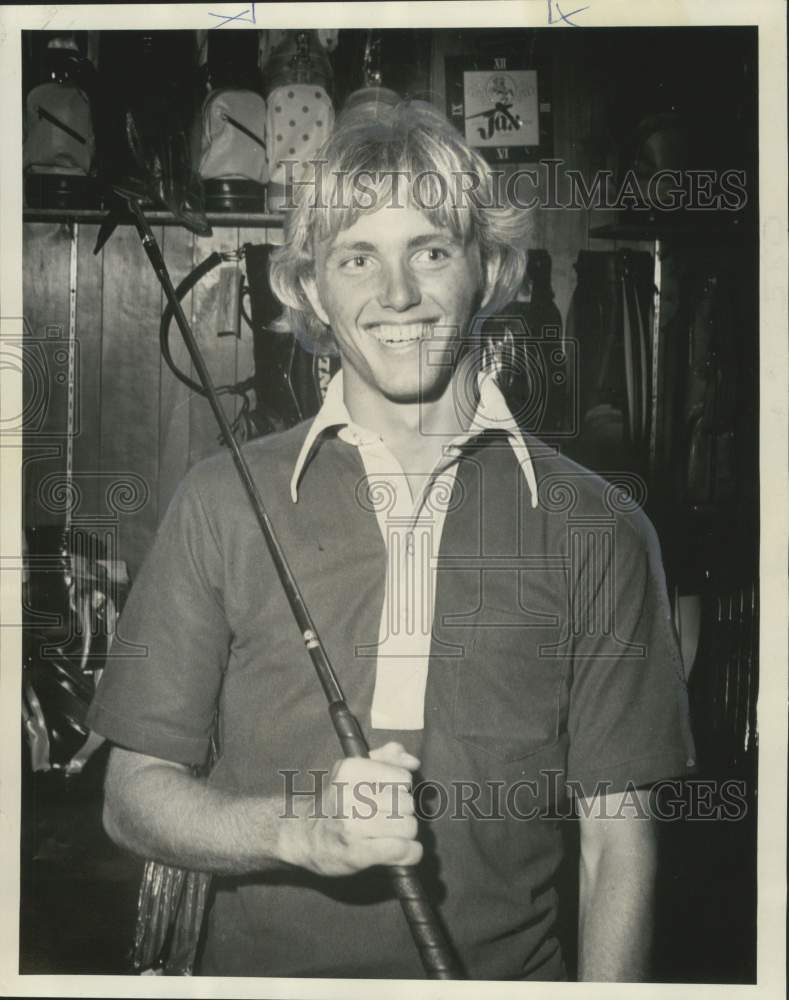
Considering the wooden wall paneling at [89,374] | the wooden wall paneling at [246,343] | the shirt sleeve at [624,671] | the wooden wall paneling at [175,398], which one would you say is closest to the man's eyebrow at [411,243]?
the wooden wall paneling at [246,343]

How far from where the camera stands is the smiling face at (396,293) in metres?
1.42

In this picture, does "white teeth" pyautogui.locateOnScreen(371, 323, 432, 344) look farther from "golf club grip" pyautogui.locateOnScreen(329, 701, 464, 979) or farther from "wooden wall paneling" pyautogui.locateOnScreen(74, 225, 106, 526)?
"golf club grip" pyautogui.locateOnScreen(329, 701, 464, 979)

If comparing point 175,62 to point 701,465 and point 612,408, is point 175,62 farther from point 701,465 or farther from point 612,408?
point 701,465

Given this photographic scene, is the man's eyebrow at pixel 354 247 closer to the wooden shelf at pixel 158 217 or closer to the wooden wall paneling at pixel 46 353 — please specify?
the wooden shelf at pixel 158 217

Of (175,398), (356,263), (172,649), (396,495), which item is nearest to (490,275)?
(356,263)

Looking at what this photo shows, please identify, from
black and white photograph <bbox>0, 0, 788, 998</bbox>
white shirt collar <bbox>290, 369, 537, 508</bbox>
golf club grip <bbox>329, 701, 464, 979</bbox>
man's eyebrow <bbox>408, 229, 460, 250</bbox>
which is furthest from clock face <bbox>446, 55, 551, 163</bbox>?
golf club grip <bbox>329, 701, 464, 979</bbox>

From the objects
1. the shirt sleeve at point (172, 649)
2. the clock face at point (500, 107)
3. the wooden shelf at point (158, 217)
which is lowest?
the shirt sleeve at point (172, 649)

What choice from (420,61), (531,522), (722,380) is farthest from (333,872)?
(420,61)

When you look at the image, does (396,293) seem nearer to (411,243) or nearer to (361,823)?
(411,243)

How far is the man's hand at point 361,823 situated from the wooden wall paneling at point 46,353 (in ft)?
1.95

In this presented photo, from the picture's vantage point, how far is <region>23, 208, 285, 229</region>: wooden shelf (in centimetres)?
146

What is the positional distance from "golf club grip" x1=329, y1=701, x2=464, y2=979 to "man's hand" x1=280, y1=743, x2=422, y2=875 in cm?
2

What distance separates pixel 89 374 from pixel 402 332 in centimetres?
49

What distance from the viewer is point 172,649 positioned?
4.77ft
